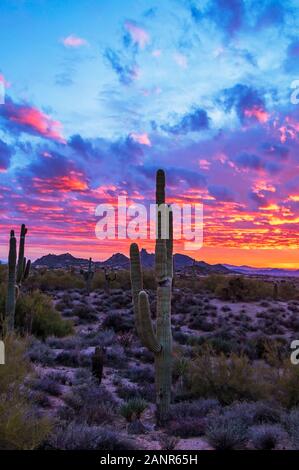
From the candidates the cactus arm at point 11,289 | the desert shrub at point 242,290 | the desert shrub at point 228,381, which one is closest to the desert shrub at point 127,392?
the desert shrub at point 228,381

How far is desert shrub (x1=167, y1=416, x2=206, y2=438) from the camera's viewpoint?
8805 mm

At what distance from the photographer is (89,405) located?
10109mm

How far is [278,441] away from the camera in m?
7.94

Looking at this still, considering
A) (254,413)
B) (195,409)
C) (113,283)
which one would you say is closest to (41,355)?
(195,409)

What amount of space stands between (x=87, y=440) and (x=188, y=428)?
94.0 inches

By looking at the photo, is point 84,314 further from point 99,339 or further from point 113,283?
point 113,283

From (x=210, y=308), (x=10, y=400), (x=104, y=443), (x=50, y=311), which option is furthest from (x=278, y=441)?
(x=210, y=308)

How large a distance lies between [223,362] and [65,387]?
3969 millimetres

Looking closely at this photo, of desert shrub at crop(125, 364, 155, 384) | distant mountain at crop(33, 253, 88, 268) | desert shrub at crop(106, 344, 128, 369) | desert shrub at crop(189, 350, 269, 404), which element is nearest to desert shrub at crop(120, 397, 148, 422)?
desert shrub at crop(189, 350, 269, 404)

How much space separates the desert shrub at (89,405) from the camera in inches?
363

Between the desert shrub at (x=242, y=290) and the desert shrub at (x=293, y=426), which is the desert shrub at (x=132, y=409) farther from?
the desert shrub at (x=242, y=290)

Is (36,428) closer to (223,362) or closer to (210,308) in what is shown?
(223,362)

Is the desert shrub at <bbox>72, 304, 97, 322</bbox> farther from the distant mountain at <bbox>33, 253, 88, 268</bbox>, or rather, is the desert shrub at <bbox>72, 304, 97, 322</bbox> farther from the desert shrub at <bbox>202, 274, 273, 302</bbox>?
the distant mountain at <bbox>33, 253, 88, 268</bbox>

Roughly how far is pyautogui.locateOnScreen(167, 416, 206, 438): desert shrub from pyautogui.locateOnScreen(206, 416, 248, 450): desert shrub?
Answer: 34cm
